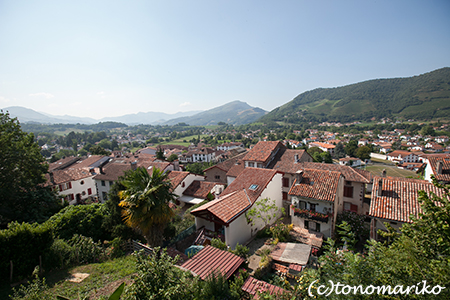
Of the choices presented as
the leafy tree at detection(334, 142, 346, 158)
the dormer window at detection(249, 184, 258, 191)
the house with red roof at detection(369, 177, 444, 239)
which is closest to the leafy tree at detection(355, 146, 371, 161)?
the leafy tree at detection(334, 142, 346, 158)

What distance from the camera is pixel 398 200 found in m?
17.1

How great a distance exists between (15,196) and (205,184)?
2269 centimetres

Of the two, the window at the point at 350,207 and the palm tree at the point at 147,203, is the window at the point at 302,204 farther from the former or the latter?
the palm tree at the point at 147,203

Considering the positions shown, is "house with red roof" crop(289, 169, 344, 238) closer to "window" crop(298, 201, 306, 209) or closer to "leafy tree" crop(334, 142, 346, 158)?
"window" crop(298, 201, 306, 209)

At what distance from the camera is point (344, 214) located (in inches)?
929

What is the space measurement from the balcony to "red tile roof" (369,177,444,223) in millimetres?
4189

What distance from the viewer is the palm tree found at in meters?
14.6

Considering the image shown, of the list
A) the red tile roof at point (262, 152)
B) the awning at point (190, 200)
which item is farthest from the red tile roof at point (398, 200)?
the awning at point (190, 200)

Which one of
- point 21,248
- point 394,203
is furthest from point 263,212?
point 21,248

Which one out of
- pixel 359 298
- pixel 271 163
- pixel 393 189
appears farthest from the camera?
pixel 271 163

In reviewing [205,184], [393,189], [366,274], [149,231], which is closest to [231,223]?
[149,231]

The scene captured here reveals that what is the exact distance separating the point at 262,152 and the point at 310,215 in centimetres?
1893

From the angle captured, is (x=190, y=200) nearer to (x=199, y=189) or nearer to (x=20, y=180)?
(x=199, y=189)

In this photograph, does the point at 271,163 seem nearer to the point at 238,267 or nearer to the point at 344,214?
the point at 344,214
